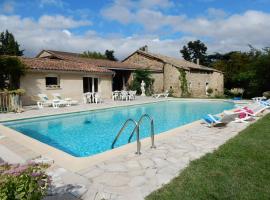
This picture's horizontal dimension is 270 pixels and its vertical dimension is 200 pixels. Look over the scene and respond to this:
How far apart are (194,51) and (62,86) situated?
2467 inches

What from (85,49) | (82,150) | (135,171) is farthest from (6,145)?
(85,49)

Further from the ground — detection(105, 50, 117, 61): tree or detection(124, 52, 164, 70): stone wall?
detection(105, 50, 117, 61): tree

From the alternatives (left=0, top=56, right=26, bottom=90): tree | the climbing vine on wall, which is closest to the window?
(left=0, top=56, right=26, bottom=90): tree

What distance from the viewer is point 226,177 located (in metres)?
4.33

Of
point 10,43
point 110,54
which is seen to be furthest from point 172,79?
point 110,54

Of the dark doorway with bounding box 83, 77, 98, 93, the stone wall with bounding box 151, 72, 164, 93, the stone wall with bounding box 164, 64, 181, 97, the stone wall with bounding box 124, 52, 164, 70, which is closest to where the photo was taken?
the dark doorway with bounding box 83, 77, 98, 93

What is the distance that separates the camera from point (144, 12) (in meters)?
27.4

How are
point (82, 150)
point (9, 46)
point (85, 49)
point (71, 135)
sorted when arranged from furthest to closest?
point (85, 49)
point (9, 46)
point (71, 135)
point (82, 150)

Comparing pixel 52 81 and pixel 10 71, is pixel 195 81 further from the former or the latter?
pixel 10 71

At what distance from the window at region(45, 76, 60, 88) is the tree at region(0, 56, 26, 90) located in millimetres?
2465

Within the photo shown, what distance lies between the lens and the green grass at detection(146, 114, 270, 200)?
3.71 meters

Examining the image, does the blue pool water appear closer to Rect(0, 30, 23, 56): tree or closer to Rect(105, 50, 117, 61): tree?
Rect(0, 30, 23, 56): tree

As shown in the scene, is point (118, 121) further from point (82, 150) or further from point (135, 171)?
point (135, 171)

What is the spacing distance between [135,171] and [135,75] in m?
23.5
